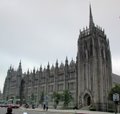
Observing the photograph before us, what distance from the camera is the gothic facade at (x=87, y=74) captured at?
235 feet

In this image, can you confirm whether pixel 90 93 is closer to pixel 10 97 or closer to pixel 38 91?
pixel 38 91

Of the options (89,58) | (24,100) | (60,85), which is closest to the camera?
(89,58)

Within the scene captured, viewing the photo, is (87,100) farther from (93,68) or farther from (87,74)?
(93,68)

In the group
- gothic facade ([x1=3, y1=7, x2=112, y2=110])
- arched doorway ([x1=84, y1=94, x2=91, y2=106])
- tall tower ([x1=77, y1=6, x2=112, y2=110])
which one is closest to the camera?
tall tower ([x1=77, y1=6, x2=112, y2=110])

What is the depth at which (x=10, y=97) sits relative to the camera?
124000 mm

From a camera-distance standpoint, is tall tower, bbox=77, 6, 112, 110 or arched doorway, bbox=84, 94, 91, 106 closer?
tall tower, bbox=77, 6, 112, 110

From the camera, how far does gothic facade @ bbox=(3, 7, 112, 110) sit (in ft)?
235

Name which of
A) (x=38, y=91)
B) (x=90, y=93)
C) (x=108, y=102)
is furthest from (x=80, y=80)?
(x=38, y=91)

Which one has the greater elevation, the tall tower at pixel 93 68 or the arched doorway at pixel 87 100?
the tall tower at pixel 93 68

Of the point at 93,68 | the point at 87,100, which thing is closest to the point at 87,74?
the point at 93,68

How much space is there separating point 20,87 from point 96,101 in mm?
58409

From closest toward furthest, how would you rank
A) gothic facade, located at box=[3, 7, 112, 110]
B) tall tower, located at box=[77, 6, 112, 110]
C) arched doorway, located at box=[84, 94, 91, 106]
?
tall tower, located at box=[77, 6, 112, 110], gothic facade, located at box=[3, 7, 112, 110], arched doorway, located at box=[84, 94, 91, 106]

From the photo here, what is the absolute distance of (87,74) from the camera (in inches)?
2958

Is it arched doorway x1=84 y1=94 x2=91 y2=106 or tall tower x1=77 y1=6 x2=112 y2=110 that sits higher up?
tall tower x1=77 y1=6 x2=112 y2=110
